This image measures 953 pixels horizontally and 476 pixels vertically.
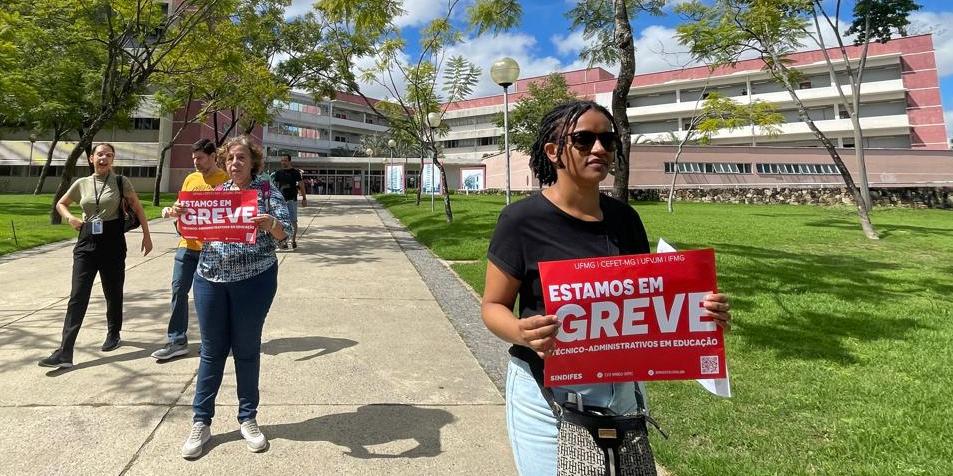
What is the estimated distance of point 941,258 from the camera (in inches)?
402

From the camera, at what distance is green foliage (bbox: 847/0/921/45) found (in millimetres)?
12953

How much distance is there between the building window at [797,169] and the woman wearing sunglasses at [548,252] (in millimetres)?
40121

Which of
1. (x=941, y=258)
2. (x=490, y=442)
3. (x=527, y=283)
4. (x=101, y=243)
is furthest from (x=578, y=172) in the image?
(x=941, y=258)

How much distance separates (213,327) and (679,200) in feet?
116

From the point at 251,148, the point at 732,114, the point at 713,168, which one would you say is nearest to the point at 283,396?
the point at 251,148

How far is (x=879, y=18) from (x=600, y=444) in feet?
58.3

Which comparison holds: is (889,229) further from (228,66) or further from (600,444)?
(228,66)

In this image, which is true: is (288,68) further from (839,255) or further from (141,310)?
(839,255)

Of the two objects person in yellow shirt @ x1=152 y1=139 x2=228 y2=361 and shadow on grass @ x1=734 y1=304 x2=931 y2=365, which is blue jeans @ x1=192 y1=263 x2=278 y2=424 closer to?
person in yellow shirt @ x1=152 y1=139 x2=228 y2=361

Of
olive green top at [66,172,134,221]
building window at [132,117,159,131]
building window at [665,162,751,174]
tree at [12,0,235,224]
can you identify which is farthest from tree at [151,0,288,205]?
building window at [665,162,751,174]

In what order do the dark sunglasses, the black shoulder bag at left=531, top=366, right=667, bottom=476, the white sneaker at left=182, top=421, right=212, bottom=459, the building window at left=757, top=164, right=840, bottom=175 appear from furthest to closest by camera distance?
the building window at left=757, top=164, right=840, bottom=175
the white sneaker at left=182, top=421, right=212, bottom=459
the dark sunglasses
the black shoulder bag at left=531, top=366, right=667, bottom=476

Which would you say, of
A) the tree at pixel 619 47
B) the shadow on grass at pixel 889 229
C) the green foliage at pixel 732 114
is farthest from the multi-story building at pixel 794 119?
the tree at pixel 619 47

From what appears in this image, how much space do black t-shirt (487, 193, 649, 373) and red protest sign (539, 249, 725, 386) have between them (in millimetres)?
91

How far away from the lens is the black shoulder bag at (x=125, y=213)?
4.30m
